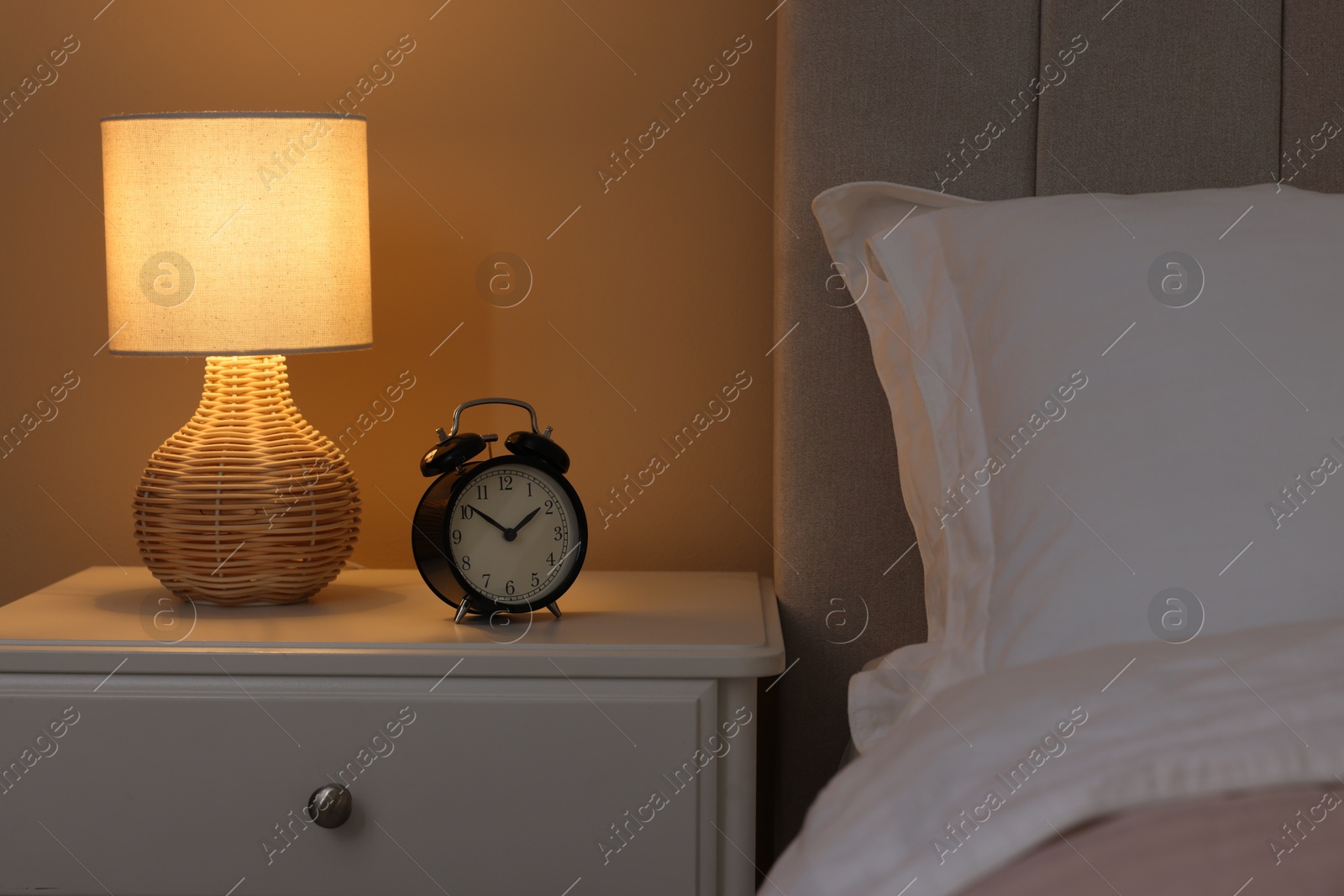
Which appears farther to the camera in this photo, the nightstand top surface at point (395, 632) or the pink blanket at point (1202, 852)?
the nightstand top surface at point (395, 632)

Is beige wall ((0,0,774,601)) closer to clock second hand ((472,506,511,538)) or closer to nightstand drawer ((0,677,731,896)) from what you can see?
clock second hand ((472,506,511,538))

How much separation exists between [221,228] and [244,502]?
0.28 metres

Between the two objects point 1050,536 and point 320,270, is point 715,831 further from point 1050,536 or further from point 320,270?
point 320,270

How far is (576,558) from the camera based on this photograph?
113 centimetres

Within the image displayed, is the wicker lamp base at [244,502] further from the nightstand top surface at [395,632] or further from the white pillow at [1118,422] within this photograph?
the white pillow at [1118,422]

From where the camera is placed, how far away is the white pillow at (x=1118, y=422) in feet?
2.46

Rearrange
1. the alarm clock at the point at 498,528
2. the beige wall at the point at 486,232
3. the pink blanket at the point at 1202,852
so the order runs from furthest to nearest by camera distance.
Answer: the beige wall at the point at 486,232
the alarm clock at the point at 498,528
the pink blanket at the point at 1202,852

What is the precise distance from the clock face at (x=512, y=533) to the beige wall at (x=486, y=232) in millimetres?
308

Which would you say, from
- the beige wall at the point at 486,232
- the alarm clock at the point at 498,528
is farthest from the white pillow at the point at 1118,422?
the beige wall at the point at 486,232

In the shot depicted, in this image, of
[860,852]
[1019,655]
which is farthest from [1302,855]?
[1019,655]

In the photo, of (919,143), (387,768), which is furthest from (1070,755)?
(919,143)

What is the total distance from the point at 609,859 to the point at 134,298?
28.3 inches

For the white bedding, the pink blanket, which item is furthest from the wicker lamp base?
the pink blanket

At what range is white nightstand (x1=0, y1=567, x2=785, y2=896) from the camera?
1.01m
